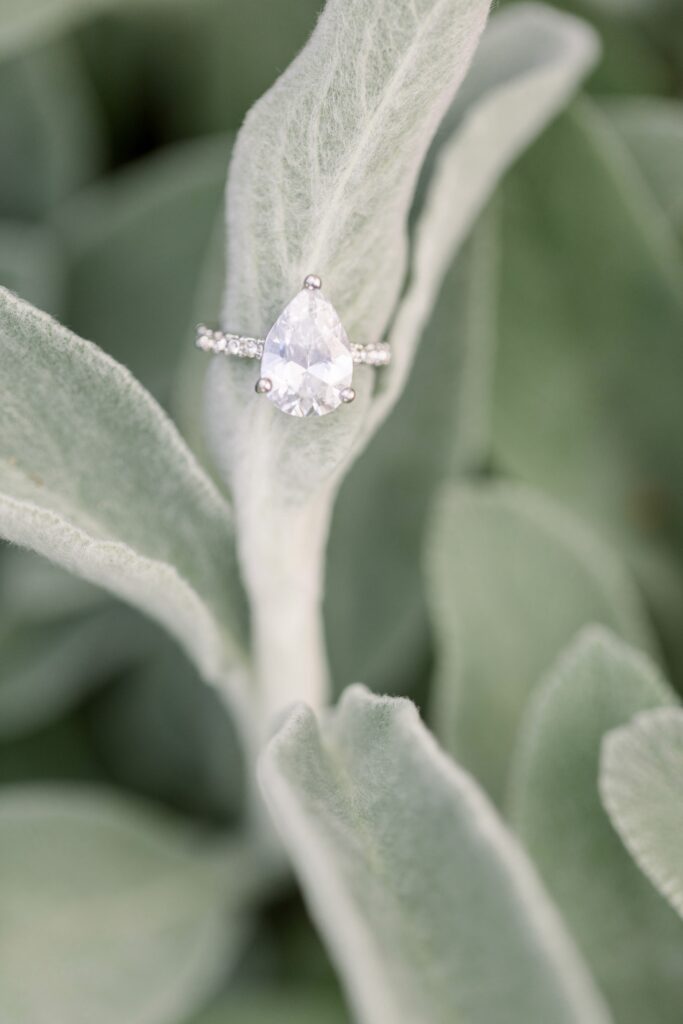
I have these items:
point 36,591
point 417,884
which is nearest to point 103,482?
point 417,884

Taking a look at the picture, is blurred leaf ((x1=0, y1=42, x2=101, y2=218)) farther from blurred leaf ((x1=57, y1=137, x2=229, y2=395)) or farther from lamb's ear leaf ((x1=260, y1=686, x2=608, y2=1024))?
lamb's ear leaf ((x1=260, y1=686, x2=608, y2=1024))

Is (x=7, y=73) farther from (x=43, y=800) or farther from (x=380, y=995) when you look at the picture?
(x=380, y=995)

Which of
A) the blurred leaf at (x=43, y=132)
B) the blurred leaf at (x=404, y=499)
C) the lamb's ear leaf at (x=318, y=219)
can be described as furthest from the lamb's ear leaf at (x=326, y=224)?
the blurred leaf at (x=43, y=132)

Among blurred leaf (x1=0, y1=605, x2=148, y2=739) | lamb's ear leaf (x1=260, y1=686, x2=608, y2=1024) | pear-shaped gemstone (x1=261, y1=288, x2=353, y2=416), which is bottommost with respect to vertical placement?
lamb's ear leaf (x1=260, y1=686, x2=608, y2=1024)

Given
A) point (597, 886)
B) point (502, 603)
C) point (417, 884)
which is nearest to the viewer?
point (417, 884)

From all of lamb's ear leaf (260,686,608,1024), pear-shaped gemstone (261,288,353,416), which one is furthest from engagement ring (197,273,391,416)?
lamb's ear leaf (260,686,608,1024)

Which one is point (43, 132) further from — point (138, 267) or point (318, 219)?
point (318, 219)
